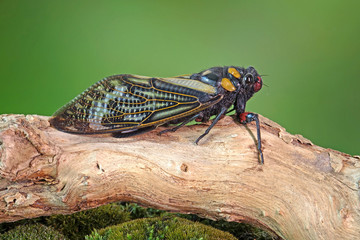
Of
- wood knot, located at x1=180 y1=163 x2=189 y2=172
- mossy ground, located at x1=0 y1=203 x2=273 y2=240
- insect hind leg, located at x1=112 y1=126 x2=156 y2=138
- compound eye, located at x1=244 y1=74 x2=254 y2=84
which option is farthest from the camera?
mossy ground, located at x1=0 y1=203 x2=273 y2=240

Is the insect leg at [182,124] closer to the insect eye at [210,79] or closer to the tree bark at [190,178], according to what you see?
the tree bark at [190,178]

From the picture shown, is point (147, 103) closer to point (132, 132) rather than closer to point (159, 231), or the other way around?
point (132, 132)

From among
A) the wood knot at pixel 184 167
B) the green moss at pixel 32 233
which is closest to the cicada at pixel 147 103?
the wood knot at pixel 184 167

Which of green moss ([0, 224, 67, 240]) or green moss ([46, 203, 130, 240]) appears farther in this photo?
green moss ([46, 203, 130, 240])

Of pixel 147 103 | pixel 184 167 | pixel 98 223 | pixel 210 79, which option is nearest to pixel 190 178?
pixel 184 167

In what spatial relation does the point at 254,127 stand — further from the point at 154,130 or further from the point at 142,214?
the point at 142,214

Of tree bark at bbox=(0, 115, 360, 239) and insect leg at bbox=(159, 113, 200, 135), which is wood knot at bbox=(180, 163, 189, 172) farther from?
insect leg at bbox=(159, 113, 200, 135)

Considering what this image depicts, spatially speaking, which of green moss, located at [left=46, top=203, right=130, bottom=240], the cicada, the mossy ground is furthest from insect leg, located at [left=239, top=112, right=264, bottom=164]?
green moss, located at [left=46, top=203, right=130, bottom=240]
